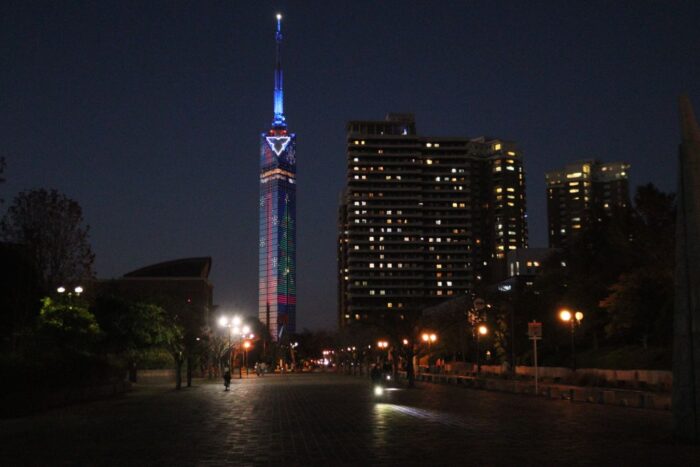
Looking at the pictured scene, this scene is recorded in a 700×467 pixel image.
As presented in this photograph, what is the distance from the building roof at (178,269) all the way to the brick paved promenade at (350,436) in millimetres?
100520

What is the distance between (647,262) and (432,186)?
14591cm

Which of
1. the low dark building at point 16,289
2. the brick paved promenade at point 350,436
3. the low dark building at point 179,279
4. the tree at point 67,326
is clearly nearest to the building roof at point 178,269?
the low dark building at point 179,279

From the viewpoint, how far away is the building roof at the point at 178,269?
412ft

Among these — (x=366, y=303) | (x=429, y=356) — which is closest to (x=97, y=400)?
(x=429, y=356)

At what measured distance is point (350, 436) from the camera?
16422 millimetres

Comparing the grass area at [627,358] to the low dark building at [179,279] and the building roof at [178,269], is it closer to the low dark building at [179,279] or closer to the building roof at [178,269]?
the low dark building at [179,279]

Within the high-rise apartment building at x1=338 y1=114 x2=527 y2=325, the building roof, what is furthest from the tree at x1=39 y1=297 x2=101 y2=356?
the high-rise apartment building at x1=338 y1=114 x2=527 y2=325

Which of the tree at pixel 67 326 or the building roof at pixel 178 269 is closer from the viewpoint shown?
the tree at pixel 67 326

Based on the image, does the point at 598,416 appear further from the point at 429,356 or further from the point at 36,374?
the point at 429,356

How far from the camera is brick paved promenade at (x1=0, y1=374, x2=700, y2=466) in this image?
12.7m

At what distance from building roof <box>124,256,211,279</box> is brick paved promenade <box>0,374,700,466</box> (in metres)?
101

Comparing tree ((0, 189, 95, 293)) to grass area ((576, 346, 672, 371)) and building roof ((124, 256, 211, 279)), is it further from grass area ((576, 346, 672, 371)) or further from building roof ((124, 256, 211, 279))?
building roof ((124, 256, 211, 279))

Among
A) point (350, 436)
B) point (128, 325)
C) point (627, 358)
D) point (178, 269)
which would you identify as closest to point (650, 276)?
point (627, 358)

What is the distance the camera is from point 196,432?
17688 mm
